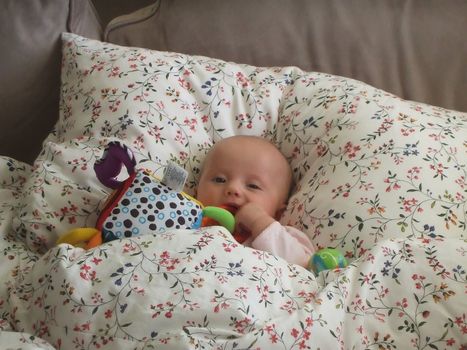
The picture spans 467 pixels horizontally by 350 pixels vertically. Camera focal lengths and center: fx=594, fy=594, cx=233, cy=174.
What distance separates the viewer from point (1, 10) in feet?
4.72

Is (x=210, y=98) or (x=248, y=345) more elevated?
(x=210, y=98)

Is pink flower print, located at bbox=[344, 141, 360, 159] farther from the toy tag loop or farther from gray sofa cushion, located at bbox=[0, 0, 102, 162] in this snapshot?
gray sofa cushion, located at bbox=[0, 0, 102, 162]

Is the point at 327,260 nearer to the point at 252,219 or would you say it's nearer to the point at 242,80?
the point at 252,219

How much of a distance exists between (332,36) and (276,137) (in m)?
0.37

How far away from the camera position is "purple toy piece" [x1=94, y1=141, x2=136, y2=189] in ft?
3.57

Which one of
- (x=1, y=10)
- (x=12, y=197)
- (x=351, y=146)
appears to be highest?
(x=1, y=10)

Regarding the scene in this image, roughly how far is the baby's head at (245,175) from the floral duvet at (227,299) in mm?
280

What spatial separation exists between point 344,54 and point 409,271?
0.78 meters

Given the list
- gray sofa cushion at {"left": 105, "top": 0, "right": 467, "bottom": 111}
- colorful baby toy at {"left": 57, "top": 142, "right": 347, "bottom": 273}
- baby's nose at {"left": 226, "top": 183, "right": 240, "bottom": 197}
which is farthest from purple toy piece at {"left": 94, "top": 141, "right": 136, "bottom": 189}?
gray sofa cushion at {"left": 105, "top": 0, "right": 467, "bottom": 111}

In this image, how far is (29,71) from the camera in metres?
1.44

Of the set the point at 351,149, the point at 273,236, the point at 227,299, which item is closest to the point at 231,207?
the point at 273,236

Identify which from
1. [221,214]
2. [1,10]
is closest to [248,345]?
[221,214]

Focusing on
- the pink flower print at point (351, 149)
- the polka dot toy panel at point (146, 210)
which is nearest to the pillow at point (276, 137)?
the pink flower print at point (351, 149)

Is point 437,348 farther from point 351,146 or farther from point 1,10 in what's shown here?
point 1,10
